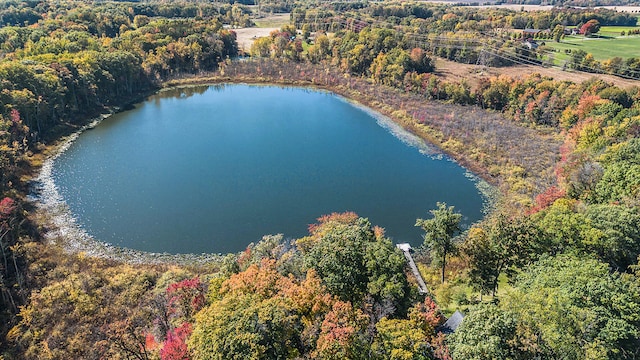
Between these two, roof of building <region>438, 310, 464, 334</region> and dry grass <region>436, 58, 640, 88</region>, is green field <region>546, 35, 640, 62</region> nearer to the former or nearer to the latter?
dry grass <region>436, 58, 640, 88</region>

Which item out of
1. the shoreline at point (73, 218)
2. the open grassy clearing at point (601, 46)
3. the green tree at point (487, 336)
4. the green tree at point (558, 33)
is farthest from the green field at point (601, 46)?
the green tree at point (487, 336)

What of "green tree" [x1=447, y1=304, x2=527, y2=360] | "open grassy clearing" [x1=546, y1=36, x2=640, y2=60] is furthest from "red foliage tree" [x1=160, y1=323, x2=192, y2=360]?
"open grassy clearing" [x1=546, y1=36, x2=640, y2=60]

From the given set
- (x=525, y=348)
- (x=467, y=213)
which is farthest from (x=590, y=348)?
(x=467, y=213)

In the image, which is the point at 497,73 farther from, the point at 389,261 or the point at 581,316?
the point at 581,316

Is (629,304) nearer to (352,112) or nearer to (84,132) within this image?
(352,112)

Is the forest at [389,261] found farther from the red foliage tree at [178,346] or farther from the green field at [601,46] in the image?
Result: the green field at [601,46]

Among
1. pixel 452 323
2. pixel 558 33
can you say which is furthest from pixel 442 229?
pixel 558 33
